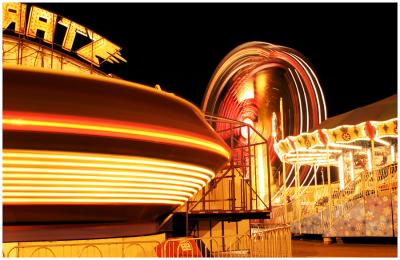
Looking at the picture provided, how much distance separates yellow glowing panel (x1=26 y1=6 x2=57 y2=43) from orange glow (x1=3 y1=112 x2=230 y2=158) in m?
8.05

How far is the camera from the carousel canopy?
1864cm

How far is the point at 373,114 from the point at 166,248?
15229 mm

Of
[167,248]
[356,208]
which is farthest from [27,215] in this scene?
[356,208]

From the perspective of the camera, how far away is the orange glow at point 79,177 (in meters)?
3.24

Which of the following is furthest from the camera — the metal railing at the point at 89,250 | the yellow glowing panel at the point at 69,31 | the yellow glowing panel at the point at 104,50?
the yellow glowing panel at the point at 104,50

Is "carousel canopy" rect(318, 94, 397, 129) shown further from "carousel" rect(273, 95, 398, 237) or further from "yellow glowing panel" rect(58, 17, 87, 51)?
"yellow glowing panel" rect(58, 17, 87, 51)

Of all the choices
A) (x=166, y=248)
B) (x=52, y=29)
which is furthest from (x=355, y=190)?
(x=52, y=29)

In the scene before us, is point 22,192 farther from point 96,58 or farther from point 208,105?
point 208,105

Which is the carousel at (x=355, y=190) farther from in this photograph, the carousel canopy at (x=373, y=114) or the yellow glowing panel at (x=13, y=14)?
the yellow glowing panel at (x=13, y=14)

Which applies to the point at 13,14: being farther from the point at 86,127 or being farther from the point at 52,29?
the point at 86,127

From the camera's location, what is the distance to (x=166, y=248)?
22.7ft

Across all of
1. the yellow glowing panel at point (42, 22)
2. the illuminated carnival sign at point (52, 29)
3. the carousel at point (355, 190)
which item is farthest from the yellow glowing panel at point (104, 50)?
the carousel at point (355, 190)

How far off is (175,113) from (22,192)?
4.48 ft

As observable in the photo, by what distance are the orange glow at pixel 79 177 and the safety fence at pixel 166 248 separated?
117 inches
